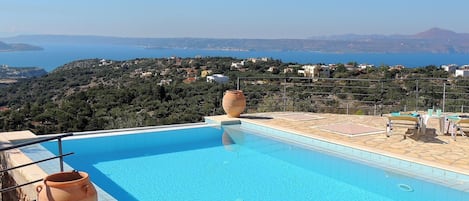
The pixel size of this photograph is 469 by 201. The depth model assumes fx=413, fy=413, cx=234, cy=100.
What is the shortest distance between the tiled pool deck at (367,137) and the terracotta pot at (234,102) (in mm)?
193

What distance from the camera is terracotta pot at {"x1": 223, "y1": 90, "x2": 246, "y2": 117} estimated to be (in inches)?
333

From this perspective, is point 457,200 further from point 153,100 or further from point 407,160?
point 153,100

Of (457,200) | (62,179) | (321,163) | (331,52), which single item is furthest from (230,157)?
(331,52)

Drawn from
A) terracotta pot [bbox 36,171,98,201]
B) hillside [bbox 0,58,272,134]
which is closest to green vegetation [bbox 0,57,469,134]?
hillside [bbox 0,58,272,134]

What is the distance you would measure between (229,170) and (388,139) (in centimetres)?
269

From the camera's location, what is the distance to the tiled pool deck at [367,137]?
208 inches

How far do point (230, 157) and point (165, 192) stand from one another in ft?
6.05

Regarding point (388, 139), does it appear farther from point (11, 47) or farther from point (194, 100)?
point (11, 47)

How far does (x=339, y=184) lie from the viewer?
5172mm

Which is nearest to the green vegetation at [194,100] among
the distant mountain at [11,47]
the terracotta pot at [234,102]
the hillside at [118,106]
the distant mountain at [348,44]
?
the hillside at [118,106]

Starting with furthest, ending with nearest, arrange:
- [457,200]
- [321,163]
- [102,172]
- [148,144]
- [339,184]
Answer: [148,144] < [321,163] < [102,172] < [339,184] < [457,200]

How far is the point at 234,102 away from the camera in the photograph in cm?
847

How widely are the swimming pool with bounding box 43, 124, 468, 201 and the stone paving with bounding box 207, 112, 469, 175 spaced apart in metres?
0.34

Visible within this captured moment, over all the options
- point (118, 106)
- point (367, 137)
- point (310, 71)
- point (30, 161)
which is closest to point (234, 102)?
point (367, 137)
